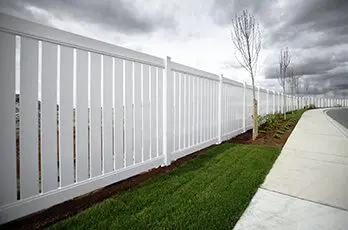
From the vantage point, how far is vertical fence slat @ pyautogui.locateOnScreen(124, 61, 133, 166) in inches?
119

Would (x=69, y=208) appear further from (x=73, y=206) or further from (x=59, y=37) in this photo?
(x=59, y=37)

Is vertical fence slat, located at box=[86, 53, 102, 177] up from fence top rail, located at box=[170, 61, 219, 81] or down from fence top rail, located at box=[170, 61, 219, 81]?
down

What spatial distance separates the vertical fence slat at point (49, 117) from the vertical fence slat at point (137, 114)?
117cm

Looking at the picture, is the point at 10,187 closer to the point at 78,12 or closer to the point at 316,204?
the point at 78,12

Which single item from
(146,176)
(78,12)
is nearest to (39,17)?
(78,12)

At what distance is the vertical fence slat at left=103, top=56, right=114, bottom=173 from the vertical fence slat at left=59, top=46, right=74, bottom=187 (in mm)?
428

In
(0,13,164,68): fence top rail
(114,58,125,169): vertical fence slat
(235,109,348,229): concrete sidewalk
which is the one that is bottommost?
(235,109,348,229): concrete sidewalk

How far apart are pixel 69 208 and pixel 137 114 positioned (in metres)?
1.46

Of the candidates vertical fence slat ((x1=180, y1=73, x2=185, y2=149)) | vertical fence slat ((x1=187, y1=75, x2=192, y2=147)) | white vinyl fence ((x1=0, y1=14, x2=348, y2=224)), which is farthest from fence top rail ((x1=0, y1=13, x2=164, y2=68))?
vertical fence slat ((x1=187, y1=75, x2=192, y2=147))

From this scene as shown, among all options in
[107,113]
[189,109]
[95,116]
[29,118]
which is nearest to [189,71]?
[189,109]

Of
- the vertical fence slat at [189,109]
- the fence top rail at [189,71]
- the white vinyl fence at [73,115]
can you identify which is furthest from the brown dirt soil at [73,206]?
the fence top rail at [189,71]

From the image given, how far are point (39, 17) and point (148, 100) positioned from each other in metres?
1.73

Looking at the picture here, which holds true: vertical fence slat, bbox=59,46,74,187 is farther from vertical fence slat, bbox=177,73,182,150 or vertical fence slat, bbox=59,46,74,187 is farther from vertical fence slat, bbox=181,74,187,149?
vertical fence slat, bbox=181,74,187,149

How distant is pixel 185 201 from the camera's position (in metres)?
2.49
